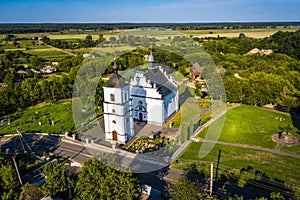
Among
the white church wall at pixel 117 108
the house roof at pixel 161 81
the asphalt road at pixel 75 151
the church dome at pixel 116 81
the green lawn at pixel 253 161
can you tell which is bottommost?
the asphalt road at pixel 75 151

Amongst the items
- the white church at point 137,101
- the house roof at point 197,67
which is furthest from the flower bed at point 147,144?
the house roof at point 197,67

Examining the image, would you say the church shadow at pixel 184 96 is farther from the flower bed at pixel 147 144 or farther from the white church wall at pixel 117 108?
the white church wall at pixel 117 108

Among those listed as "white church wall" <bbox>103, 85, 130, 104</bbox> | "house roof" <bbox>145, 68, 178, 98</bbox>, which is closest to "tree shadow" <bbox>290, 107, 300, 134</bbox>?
"house roof" <bbox>145, 68, 178, 98</bbox>

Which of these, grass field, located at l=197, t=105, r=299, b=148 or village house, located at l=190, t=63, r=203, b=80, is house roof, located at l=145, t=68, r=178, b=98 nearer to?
grass field, located at l=197, t=105, r=299, b=148

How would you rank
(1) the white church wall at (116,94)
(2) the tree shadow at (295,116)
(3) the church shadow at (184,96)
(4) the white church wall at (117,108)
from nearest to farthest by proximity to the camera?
1. (1) the white church wall at (116,94)
2. (4) the white church wall at (117,108)
3. (2) the tree shadow at (295,116)
4. (3) the church shadow at (184,96)

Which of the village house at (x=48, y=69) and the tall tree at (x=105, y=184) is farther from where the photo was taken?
the village house at (x=48, y=69)

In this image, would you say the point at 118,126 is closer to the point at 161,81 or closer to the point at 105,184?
the point at 161,81
